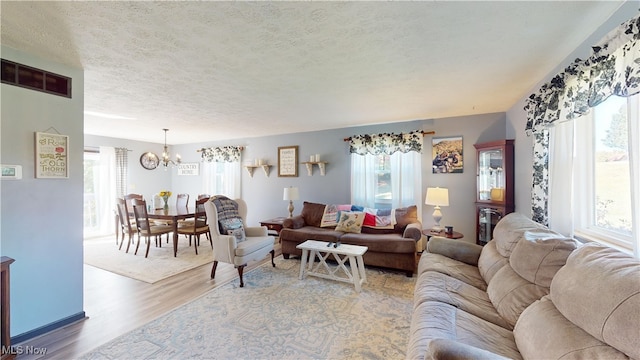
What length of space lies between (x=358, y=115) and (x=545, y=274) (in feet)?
9.69

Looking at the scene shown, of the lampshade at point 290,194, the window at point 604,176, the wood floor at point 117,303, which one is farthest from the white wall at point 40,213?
the window at point 604,176

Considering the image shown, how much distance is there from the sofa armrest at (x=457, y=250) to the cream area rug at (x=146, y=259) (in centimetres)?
324

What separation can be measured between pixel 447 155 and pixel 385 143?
101 centimetres

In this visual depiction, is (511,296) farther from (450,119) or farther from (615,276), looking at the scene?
(450,119)

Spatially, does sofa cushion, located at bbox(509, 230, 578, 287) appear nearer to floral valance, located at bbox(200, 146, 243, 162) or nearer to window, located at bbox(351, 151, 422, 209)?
window, located at bbox(351, 151, 422, 209)

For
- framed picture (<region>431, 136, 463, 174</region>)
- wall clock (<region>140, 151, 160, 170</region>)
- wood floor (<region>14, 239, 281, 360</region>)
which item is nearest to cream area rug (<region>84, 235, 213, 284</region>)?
wood floor (<region>14, 239, 281, 360</region>)

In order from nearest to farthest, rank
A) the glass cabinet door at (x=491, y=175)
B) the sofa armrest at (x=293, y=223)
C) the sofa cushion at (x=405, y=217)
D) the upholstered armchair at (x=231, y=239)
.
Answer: the upholstered armchair at (x=231, y=239) → the glass cabinet door at (x=491, y=175) → the sofa cushion at (x=405, y=217) → the sofa armrest at (x=293, y=223)

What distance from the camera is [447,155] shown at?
4.04m

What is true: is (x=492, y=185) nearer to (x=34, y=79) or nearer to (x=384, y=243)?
(x=384, y=243)

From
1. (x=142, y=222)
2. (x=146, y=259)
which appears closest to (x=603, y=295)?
(x=146, y=259)

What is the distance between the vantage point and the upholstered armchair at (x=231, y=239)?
304cm

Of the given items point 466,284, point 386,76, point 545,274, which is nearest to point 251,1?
point 386,76

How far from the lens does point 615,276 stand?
944 mm

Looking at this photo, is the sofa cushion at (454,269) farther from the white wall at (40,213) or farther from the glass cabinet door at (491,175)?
the white wall at (40,213)
